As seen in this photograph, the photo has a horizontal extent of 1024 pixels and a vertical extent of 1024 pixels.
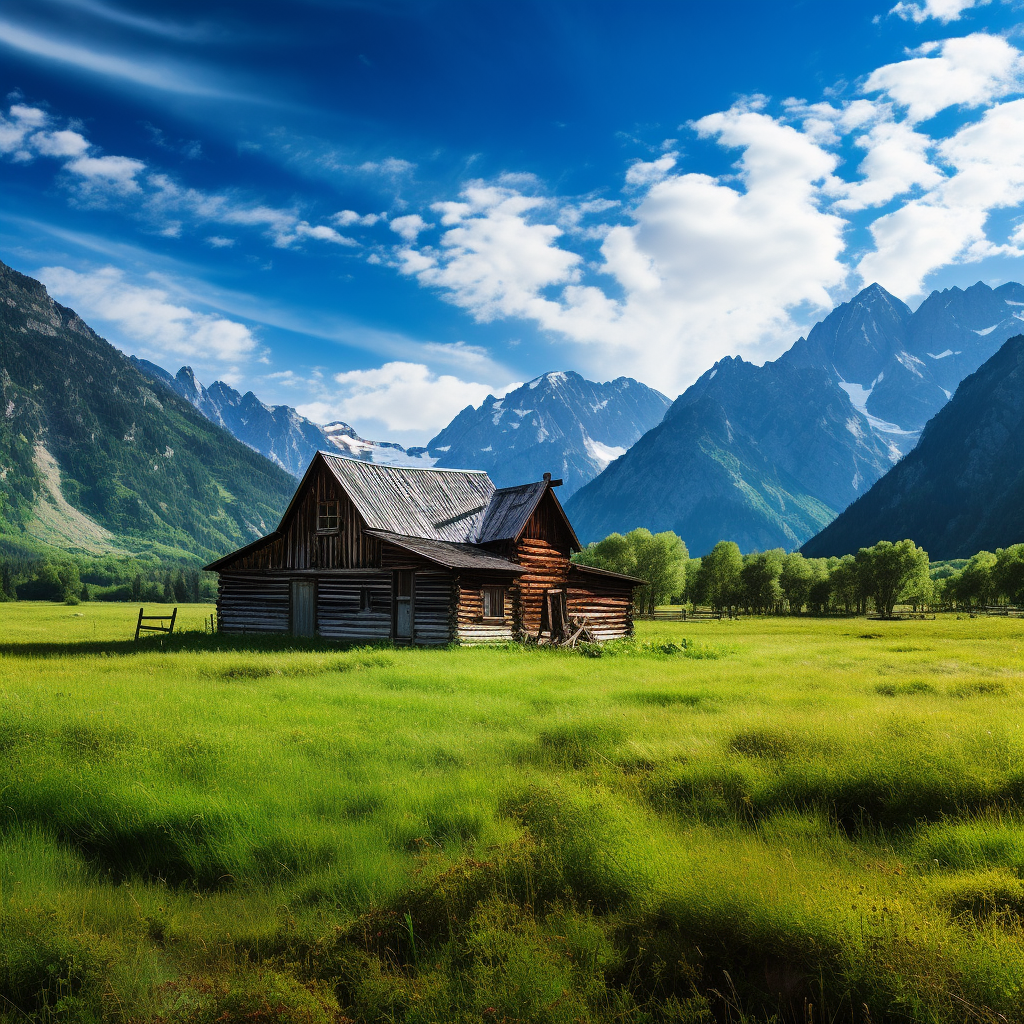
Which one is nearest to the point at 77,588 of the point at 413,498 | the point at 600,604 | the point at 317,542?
the point at 317,542

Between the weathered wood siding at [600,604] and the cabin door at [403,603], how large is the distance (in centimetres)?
1001

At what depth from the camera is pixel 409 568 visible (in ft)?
93.8

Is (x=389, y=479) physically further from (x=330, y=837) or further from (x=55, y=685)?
(x=330, y=837)

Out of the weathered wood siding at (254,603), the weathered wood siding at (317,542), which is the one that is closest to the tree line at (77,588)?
the weathered wood siding at (254,603)

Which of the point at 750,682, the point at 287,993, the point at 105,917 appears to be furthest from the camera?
the point at 750,682

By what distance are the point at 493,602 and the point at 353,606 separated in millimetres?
6840

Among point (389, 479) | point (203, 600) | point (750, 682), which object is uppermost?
point (389, 479)

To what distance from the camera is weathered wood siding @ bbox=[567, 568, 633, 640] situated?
36031mm

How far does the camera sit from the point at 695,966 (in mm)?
4859

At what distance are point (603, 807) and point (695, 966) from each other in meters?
2.42

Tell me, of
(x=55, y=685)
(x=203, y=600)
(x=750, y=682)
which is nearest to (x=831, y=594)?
(x=750, y=682)

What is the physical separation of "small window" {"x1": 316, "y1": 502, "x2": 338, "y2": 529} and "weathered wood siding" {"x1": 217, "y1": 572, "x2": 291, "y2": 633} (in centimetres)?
352

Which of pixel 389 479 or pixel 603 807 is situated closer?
pixel 603 807

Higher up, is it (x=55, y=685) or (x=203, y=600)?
(x=55, y=685)
